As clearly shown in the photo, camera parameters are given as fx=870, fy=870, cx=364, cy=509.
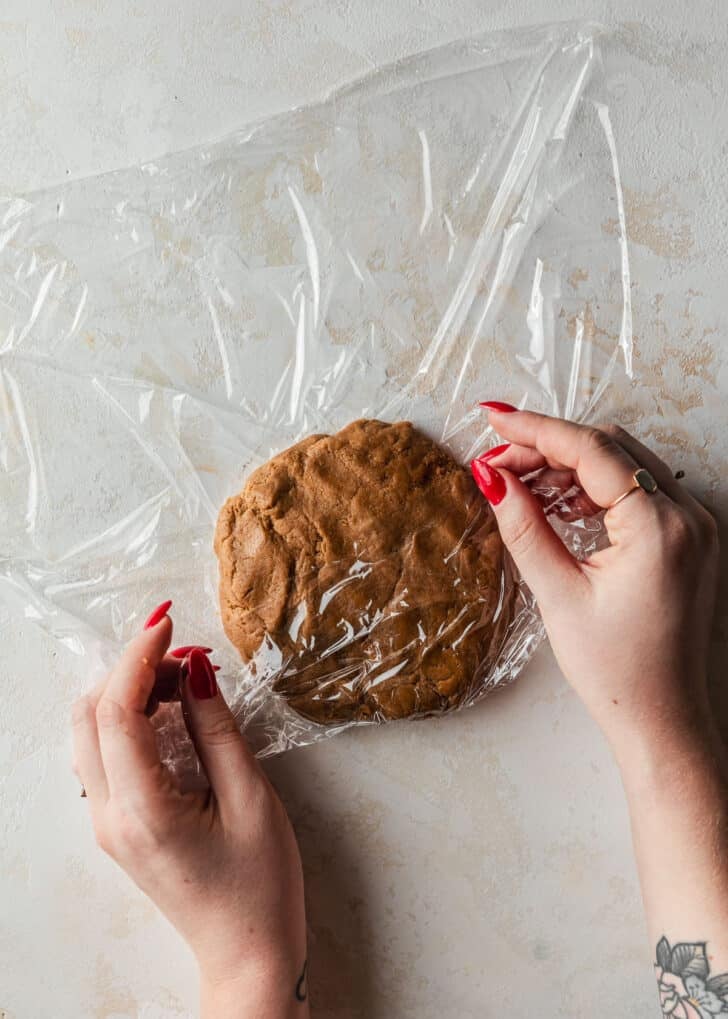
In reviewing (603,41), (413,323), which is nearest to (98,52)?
(413,323)

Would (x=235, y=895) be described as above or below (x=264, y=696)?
below

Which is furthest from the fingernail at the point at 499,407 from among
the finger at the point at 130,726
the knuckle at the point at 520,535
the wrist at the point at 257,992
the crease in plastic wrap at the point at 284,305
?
the wrist at the point at 257,992

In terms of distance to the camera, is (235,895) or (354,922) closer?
(235,895)

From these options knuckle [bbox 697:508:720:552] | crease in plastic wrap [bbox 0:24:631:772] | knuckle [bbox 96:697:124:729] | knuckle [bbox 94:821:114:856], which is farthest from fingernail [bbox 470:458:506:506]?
knuckle [bbox 94:821:114:856]

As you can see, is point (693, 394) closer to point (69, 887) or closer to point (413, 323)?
point (413, 323)

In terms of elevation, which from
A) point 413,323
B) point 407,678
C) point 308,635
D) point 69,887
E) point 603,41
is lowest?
point 69,887

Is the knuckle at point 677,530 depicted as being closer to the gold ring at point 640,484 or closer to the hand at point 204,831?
the gold ring at point 640,484

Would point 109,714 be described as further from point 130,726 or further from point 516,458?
point 516,458

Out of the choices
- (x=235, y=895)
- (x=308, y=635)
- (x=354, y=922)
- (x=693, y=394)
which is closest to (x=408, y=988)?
(x=354, y=922)
